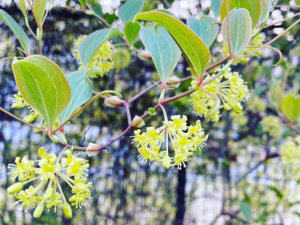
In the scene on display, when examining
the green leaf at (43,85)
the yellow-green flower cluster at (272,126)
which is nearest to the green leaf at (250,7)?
the green leaf at (43,85)

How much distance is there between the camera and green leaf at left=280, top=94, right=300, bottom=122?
101 centimetres

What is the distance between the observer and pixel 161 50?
523 mm

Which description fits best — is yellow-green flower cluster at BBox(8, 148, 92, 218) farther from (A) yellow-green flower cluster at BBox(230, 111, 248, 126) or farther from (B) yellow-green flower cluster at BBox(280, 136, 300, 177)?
(A) yellow-green flower cluster at BBox(230, 111, 248, 126)

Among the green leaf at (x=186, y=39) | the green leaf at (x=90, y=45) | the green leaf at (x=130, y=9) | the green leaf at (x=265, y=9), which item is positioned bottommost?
the green leaf at (x=186, y=39)

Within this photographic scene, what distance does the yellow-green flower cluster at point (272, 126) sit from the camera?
1.28 m

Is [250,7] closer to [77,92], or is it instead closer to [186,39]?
[186,39]

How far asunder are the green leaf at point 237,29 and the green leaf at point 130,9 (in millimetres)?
362

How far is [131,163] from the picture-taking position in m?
1.14

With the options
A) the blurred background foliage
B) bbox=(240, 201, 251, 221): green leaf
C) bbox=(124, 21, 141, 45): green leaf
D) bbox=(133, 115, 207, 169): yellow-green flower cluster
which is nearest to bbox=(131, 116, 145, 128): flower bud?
bbox=(133, 115, 207, 169): yellow-green flower cluster

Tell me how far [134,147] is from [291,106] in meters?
0.54

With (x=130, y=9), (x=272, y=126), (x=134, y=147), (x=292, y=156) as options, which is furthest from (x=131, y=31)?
(x=272, y=126)

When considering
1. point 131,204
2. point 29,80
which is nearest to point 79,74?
point 29,80

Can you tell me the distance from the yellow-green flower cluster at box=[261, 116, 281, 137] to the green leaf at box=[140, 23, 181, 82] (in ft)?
2.93

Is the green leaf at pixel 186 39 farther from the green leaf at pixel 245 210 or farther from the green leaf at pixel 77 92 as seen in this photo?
the green leaf at pixel 245 210
